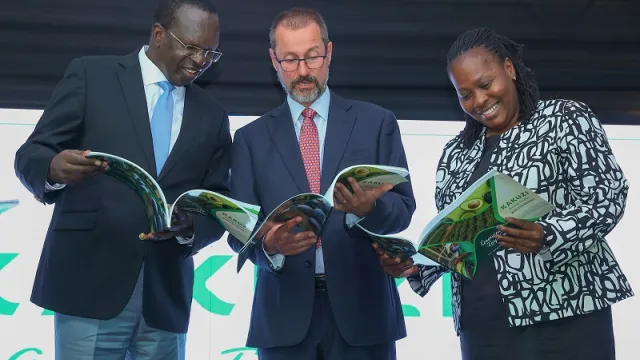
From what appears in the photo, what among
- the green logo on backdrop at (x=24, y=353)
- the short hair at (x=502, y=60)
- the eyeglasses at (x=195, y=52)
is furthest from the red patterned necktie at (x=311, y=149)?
the green logo on backdrop at (x=24, y=353)

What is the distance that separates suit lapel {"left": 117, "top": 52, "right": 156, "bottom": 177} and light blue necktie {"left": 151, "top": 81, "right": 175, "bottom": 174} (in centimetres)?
3

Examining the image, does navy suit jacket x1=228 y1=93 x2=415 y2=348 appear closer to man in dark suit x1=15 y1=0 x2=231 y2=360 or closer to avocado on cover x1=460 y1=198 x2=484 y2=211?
man in dark suit x1=15 y1=0 x2=231 y2=360

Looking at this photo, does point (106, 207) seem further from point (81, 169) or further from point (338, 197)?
point (338, 197)

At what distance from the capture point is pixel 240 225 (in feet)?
7.77

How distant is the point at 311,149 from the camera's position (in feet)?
8.96

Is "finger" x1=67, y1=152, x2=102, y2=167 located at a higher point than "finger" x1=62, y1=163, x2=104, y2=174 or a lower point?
higher

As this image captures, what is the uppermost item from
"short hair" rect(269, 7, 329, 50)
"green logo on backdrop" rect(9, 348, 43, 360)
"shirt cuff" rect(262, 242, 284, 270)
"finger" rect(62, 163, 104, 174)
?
"short hair" rect(269, 7, 329, 50)

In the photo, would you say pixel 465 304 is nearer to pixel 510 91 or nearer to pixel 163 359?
pixel 510 91

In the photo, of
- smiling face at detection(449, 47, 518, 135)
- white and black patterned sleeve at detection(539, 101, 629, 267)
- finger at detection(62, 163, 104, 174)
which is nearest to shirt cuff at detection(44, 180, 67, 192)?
finger at detection(62, 163, 104, 174)

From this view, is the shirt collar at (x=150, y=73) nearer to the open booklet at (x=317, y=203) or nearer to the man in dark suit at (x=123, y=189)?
the man in dark suit at (x=123, y=189)

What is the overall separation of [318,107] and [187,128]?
0.47 meters

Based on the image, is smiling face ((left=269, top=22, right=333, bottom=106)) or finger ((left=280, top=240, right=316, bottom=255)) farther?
smiling face ((left=269, top=22, right=333, bottom=106))

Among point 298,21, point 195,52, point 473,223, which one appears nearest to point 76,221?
point 195,52

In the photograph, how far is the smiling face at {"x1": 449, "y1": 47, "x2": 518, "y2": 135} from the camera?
8.40 ft
